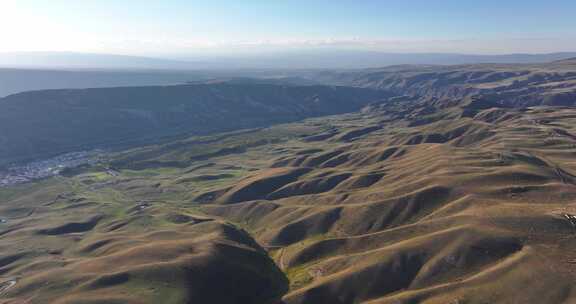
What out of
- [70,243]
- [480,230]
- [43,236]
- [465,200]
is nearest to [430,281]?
[480,230]

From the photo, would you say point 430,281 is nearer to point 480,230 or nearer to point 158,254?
point 480,230

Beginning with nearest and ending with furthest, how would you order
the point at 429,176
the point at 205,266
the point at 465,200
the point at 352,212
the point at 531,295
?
the point at 531,295
the point at 205,266
the point at 465,200
the point at 352,212
the point at 429,176

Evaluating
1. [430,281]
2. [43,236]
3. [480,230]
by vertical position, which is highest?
[480,230]

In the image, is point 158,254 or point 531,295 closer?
point 531,295

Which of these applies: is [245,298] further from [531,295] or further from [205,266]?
[531,295]

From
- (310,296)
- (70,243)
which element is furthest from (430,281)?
(70,243)

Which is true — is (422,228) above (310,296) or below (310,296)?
above

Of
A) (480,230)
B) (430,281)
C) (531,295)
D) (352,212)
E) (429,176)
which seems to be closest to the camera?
(531,295)

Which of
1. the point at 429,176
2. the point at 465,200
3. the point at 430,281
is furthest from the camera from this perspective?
the point at 429,176

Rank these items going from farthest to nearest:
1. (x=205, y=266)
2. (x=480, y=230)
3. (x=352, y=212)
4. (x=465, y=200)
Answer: (x=352, y=212)
(x=465, y=200)
(x=205, y=266)
(x=480, y=230)
